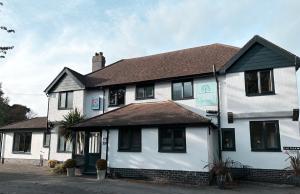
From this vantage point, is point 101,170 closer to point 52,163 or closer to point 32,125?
point 52,163

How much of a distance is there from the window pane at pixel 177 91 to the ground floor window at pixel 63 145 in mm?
8690

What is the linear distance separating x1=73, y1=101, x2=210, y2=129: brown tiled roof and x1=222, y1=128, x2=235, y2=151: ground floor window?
213 cm

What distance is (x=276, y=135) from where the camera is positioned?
1636 centimetres

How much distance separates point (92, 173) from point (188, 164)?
6.83m

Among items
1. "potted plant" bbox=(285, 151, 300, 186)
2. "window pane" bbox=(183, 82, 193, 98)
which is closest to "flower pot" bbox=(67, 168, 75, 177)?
"window pane" bbox=(183, 82, 193, 98)

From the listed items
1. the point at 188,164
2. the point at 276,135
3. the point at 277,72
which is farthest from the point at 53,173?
the point at 277,72

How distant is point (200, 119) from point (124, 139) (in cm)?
499

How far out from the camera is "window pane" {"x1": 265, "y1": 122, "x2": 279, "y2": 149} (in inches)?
643

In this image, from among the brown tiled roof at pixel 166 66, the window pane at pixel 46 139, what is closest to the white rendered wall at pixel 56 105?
the brown tiled roof at pixel 166 66

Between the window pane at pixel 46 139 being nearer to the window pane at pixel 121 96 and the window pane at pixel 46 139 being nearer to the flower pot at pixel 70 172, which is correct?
the flower pot at pixel 70 172

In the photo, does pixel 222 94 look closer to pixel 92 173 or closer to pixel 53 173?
pixel 92 173

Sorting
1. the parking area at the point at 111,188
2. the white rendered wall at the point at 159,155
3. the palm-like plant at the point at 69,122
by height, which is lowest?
the parking area at the point at 111,188

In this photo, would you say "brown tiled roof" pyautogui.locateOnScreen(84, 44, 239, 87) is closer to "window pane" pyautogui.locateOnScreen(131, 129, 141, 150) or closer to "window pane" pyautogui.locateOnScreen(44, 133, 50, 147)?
"window pane" pyautogui.locateOnScreen(131, 129, 141, 150)

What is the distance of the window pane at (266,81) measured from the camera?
17.0 m
